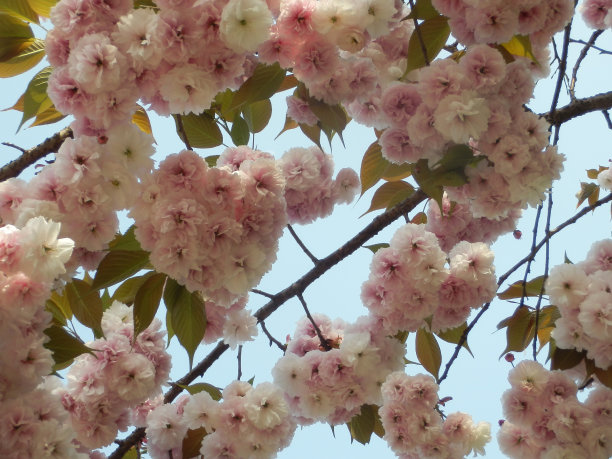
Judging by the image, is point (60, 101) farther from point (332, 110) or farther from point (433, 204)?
point (433, 204)

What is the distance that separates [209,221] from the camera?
1241 millimetres

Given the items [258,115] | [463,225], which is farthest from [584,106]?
[258,115]

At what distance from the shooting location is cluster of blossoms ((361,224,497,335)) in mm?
1553

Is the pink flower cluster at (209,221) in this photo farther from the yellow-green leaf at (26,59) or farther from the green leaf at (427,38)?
the yellow-green leaf at (26,59)

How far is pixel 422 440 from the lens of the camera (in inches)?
64.7

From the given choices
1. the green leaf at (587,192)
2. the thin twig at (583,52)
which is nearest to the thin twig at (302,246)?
the thin twig at (583,52)

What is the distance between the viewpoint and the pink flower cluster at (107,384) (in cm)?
161

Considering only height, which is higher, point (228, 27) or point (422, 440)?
point (228, 27)

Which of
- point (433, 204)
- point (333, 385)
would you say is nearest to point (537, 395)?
point (333, 385)

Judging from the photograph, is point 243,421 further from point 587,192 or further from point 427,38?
point 587,192

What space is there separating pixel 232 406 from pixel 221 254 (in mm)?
553

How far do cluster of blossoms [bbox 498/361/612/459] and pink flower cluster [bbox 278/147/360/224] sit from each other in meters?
0.74

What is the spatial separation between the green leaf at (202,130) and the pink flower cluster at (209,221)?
19.8 inches

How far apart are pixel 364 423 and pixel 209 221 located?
0.86 meters
